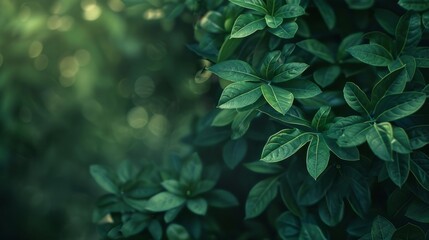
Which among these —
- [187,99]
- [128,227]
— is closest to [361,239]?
[128,227]

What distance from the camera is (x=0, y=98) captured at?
103 inches

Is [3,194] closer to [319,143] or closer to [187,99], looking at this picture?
[187,99]

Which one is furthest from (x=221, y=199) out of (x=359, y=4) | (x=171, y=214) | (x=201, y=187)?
(x=359, y=4)

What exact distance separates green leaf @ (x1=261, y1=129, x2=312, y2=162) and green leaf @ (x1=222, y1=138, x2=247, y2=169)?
1.28 feet

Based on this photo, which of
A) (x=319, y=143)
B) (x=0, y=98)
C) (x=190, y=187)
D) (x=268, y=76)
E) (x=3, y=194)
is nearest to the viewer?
(x=319, y=143)

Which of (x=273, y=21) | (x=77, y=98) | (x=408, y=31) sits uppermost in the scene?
(x=273, y=21)

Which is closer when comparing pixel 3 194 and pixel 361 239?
pixel 361 239

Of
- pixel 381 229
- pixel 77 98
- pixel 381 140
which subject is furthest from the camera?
pixel 77 98

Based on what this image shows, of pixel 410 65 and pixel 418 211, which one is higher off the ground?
pixel 410 65

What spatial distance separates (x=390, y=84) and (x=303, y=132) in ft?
0.85

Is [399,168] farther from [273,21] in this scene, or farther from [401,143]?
[273,21]

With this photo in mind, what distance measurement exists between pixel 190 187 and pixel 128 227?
0.80ft

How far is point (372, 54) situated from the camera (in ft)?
5.10

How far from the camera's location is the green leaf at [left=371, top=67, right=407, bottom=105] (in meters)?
1.42
